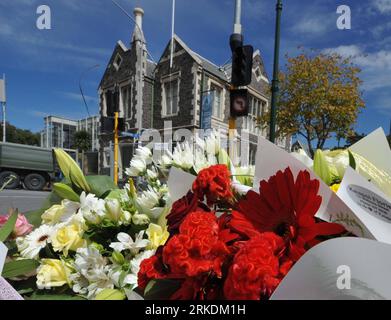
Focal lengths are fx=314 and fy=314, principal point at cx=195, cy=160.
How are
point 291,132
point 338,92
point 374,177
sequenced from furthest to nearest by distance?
point 291,132
point 338,92
point 374,177

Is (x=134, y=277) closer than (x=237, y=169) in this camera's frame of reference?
Yes

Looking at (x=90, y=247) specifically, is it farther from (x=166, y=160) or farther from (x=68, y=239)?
(x=166, y=160)

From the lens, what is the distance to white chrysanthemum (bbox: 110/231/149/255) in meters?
0.69

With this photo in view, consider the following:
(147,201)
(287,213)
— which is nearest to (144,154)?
(147,201)

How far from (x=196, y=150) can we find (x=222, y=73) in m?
19.5

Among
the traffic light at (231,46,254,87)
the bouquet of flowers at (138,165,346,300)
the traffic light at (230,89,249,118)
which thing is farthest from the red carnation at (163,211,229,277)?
the traffic light at (231,46,254,87)

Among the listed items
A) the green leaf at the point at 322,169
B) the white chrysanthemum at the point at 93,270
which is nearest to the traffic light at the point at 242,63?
the green leaf at the point at 322,169

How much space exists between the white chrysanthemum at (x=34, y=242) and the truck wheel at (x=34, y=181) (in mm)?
17945

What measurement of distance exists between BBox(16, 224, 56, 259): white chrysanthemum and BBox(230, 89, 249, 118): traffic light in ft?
15.9

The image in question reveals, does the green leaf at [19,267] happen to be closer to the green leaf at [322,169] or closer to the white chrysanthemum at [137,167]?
the white chrysanthemum at [137,167]

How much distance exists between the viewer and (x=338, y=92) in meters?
13.2
